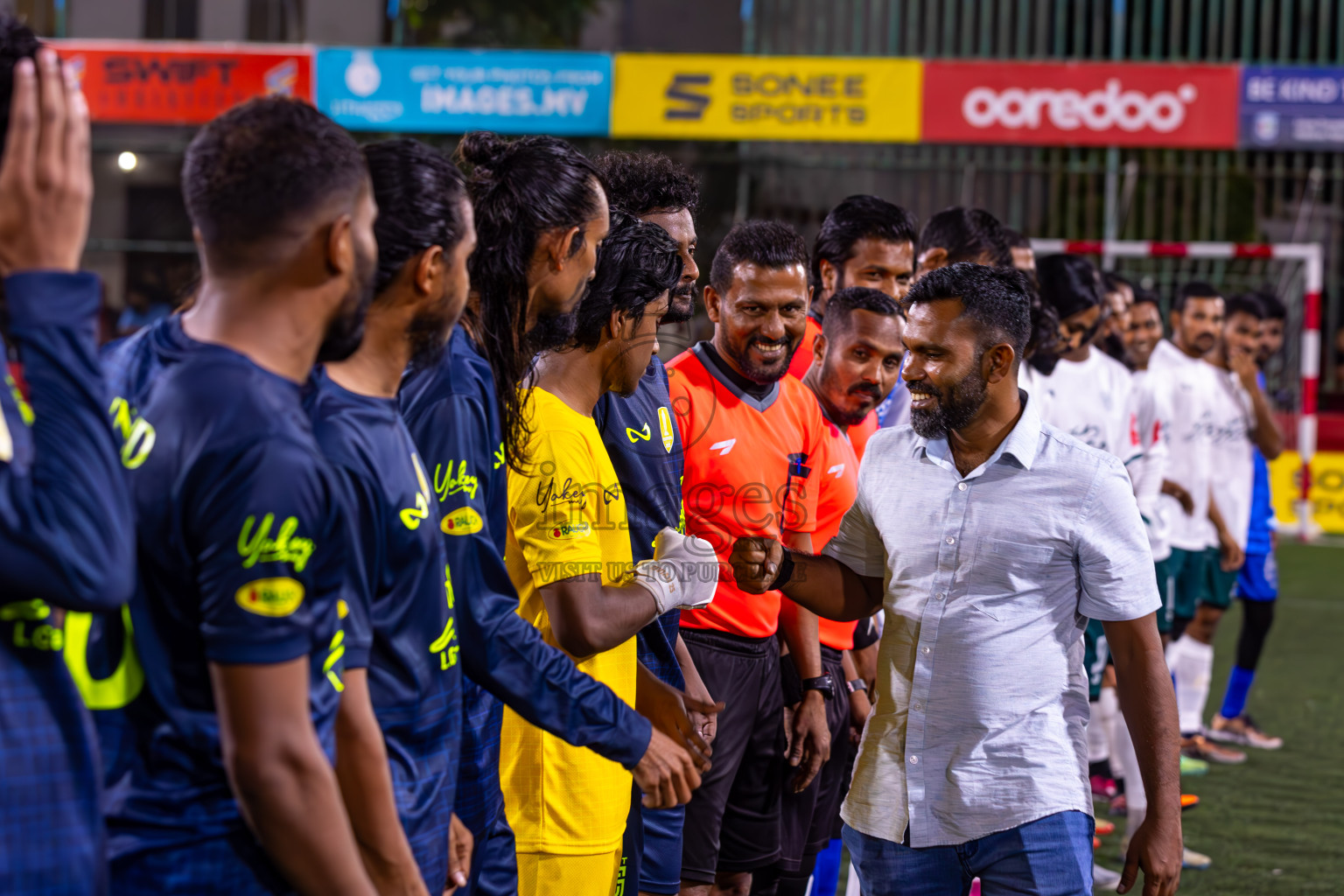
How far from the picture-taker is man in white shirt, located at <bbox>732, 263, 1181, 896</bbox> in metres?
2.72

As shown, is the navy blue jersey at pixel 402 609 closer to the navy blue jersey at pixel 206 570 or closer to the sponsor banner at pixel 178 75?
the navy blue jersey at pixel 206 570

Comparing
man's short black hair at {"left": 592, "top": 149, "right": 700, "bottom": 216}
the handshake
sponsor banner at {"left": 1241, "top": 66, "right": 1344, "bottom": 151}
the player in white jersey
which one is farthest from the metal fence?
the handshake

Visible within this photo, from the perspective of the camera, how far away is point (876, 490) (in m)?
3.03

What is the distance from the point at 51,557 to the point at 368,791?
0.59 metres

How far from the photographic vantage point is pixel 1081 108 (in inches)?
539

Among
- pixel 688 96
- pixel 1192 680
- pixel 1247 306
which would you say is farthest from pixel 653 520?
→ pixel 688 96

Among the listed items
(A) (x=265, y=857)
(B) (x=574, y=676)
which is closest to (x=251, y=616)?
(A) (x=265, y=857)

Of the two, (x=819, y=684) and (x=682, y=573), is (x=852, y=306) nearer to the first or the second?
(x=819, y=684)

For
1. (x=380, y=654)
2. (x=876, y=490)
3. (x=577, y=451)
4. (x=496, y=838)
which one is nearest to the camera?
(x=380, y=654)

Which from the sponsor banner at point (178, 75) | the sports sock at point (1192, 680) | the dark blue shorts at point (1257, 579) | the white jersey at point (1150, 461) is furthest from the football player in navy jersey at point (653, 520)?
the sponsor banner at point (178, 75)

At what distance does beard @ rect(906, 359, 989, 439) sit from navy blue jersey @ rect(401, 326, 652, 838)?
1.02 metres

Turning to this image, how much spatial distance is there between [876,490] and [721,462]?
76 centimetres

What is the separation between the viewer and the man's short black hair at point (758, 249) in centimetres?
393

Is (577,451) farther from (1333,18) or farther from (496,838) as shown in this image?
(1333,18)
